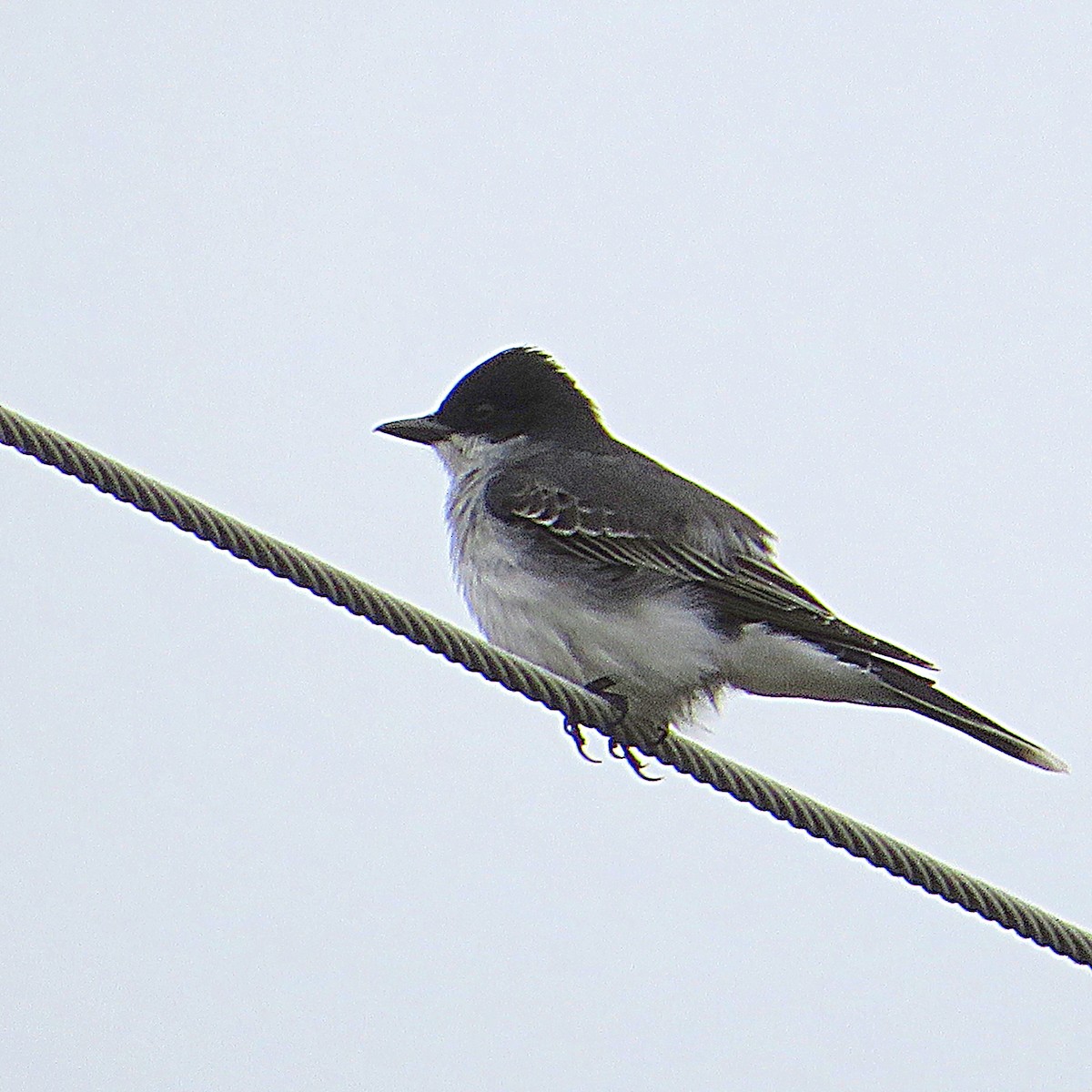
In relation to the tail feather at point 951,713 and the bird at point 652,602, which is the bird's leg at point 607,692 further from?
the tail feather at point 951,713

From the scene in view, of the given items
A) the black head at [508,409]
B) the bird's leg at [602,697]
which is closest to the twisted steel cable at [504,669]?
the bird's leg at [602,697]

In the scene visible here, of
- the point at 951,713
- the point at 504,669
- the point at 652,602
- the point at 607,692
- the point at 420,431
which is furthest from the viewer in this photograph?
the point at 420,431

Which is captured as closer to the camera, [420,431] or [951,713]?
[951,713]

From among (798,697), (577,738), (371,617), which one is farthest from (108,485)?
(798,697)

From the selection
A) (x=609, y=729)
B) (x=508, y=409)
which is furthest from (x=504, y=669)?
(x=508, y=409)

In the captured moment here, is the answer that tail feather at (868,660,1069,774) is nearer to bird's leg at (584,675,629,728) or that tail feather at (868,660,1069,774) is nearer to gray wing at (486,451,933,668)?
gray wing at (486,451,933,668)

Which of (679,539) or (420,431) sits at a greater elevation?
(420,431)

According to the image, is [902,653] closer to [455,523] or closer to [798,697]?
[798,697]

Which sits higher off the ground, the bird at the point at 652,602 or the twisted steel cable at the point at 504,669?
the bird at the point at 652,602

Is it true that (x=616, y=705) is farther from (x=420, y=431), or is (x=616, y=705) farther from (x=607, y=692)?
(x=420, y=431)
